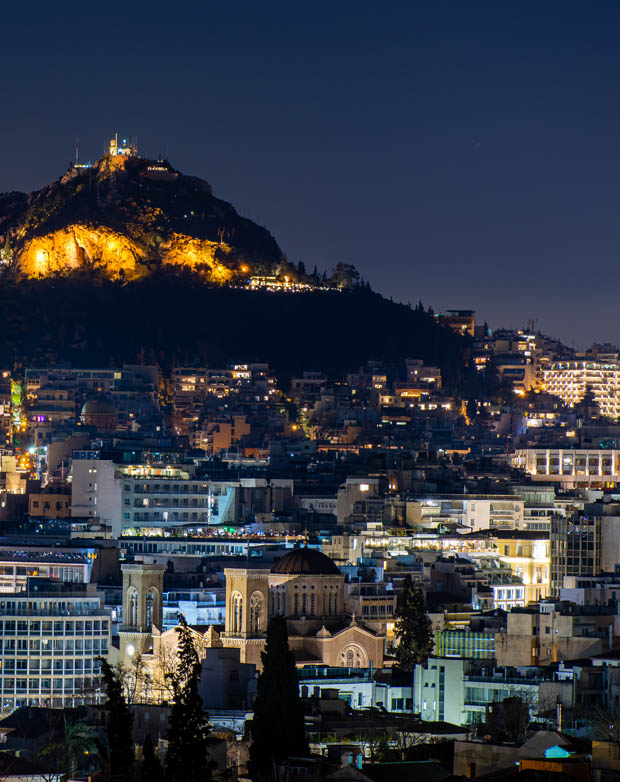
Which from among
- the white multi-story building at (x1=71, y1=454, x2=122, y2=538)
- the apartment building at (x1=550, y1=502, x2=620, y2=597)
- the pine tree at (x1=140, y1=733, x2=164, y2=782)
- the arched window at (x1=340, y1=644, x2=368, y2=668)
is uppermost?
the white multi-story building at (x1=71, y1=454, x2=122, y2=538)

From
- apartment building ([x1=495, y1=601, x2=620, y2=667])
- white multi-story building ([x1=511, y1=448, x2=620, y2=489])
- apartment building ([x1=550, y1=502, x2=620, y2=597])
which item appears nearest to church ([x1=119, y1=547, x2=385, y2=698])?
apartment building ([x1=495, y1=601, x2=620, y2=667])

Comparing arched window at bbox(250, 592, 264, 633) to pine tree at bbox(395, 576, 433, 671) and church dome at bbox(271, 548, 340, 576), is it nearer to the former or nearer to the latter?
church dome at bbox(271, 548, 340, 576)

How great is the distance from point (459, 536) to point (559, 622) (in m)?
39.3

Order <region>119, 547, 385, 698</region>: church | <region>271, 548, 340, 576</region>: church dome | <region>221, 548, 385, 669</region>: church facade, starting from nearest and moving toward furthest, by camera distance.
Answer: <region>119, 547, 385, 698</region>: church < <region>221, 548, 385, 669</region>: church facade < <region>271, 548, 340, 576</region>: church dome

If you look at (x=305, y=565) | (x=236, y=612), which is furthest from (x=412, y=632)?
(x=236, y=612)

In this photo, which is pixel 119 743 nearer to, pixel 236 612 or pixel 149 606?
pixel 236 612

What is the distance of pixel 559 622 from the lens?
78.9 m

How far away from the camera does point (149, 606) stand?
293ft

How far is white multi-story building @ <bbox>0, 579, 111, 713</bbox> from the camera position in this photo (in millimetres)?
89312

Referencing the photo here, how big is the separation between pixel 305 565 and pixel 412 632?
153 inches

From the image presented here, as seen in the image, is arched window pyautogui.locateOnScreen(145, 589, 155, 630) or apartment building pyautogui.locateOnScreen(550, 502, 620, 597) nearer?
arched window pyautogui.locateOnScreen(145, 589, 155, 630)

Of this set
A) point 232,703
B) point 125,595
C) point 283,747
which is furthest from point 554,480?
point 283,747

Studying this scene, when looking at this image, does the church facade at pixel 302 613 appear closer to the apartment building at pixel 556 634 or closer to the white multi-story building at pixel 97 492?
the apartment building at pixel 556 634

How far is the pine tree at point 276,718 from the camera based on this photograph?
6294 cm
